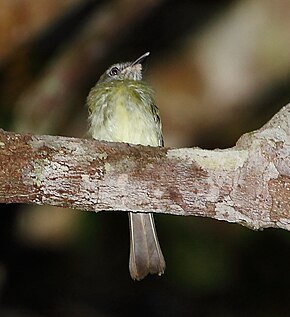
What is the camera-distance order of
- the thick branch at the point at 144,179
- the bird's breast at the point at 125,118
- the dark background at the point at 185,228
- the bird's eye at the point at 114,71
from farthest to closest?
1. the dark background at the point at 185,228
2. the bird's eye at the point at 114,71
3. the bird's breast at the point at 125,118
4. the thick branch at the point at 144,179

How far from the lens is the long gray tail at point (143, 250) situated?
145 inches

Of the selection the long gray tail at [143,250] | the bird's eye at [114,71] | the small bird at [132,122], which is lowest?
the long gray tail at [143,250]

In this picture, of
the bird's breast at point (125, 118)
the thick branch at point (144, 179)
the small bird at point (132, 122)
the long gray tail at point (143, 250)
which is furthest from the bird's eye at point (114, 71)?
the thick branch at point (144, 179)

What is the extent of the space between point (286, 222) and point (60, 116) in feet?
7.92

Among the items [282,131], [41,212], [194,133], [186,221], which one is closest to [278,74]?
[194,133]

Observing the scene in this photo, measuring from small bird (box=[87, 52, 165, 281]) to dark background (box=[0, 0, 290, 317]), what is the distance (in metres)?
1.45

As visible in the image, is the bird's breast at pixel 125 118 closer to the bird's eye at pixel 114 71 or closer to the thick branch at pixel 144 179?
the bird's eye at pixel 114 71

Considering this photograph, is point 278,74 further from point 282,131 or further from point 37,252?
point 282,131

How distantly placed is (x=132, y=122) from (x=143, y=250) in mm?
609

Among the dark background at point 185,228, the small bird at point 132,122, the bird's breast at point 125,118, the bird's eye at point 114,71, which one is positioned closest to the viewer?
the small bird at point 132,122

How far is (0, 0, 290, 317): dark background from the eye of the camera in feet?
21.0

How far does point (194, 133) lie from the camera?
269 inches

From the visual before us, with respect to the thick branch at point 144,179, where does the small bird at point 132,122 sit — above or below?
above

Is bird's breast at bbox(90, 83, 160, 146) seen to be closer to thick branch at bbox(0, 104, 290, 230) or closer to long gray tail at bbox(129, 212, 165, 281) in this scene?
long gray tail at bbox(129, 212, 165, 281)
